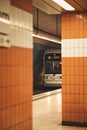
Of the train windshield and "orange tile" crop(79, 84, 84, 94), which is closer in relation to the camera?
"orange tile" crop(79, 84, 84, 94)

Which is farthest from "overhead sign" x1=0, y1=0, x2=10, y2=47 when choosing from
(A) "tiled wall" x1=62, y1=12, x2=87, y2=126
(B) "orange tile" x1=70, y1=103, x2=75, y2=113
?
(B) "orange tile" x1=70, y1=103, x2=75, y2=113

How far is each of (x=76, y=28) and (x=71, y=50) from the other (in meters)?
0.64

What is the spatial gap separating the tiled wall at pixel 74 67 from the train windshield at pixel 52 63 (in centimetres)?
1343

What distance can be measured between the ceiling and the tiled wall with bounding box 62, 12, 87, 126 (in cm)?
42

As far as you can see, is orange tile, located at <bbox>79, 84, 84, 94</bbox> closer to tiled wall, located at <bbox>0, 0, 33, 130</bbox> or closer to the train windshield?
tiled wall, located at <bbox>0, 0, 33, 130</bbox>

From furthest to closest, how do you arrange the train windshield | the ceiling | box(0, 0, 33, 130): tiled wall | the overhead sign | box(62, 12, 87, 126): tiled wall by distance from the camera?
the train windshield
box(62, 12, 87, 126): tiled wall
the ceiling
box(0, 0, 33, 130): tiled wall
the overhead sign

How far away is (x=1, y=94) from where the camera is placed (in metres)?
4.84

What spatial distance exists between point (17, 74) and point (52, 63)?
17366 mm

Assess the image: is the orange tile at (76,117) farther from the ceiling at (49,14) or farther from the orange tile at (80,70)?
the ceiling at (49,14)

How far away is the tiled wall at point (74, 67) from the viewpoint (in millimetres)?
8805

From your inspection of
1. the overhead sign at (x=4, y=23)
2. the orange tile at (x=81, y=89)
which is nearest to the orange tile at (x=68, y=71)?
the orange tile at (x=81, y=89)

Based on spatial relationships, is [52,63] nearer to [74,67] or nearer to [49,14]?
[49,14]

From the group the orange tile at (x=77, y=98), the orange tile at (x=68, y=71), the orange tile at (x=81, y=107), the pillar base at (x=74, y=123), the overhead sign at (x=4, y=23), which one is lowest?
the pillar base at (x=74, y=123)

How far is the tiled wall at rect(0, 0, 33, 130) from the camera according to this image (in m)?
4.93
